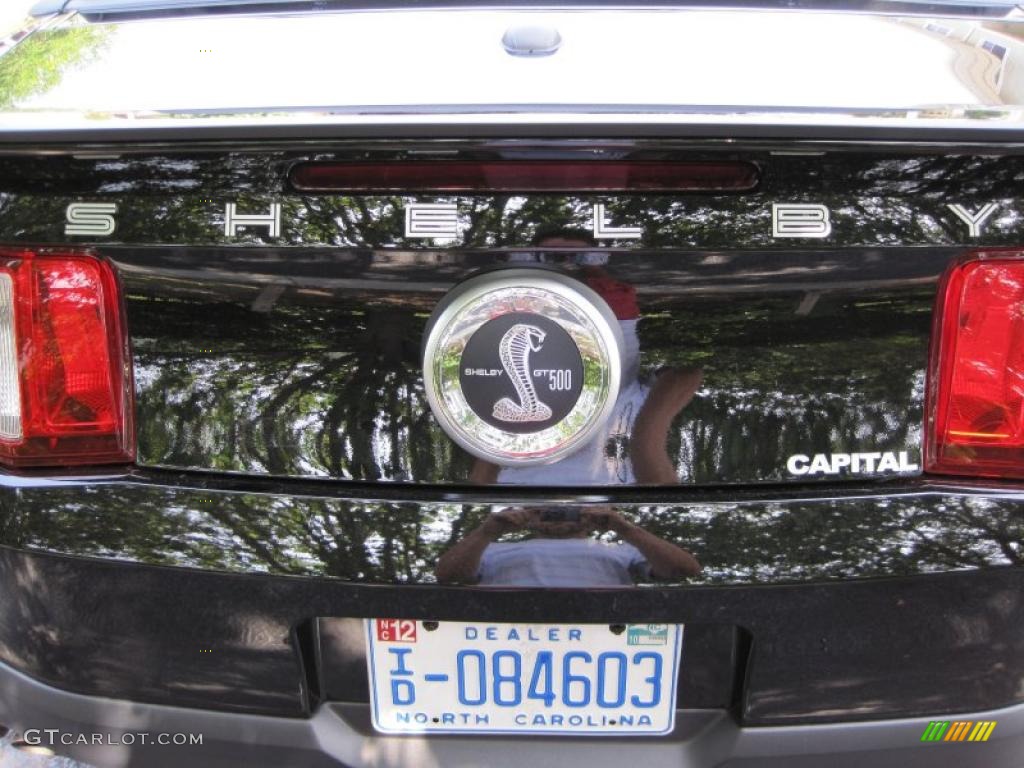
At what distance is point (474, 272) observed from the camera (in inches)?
53.9

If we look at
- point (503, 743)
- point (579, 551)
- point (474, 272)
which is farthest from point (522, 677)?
point (474, 272)

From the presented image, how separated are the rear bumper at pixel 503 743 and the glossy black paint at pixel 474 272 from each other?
43cm

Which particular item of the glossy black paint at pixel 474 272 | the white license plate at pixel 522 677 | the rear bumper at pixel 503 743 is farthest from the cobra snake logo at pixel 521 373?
the rear bumper at pixel 503 743

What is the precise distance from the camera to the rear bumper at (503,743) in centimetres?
153

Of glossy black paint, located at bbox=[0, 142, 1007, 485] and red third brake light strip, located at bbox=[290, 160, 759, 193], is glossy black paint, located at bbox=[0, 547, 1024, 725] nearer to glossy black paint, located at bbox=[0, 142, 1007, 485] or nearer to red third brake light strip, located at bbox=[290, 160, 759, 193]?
glossy black paint, located at bbox=[0, 142, 1007, 485]

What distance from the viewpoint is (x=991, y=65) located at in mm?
1753

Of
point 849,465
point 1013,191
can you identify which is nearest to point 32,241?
point 849,465

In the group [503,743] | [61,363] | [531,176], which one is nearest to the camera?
[531,176]

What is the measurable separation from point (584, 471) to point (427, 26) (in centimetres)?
99

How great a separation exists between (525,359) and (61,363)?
716 millimetres

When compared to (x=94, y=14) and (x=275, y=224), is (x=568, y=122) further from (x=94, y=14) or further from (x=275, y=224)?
(x=94, y=14)

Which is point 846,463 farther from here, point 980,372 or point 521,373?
point 521,373

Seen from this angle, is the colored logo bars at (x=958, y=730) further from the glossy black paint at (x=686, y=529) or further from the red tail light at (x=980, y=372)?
the red tail light at (x=980, y=372)

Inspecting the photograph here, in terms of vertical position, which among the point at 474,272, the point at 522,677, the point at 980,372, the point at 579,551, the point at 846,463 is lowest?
the point at 522,677
